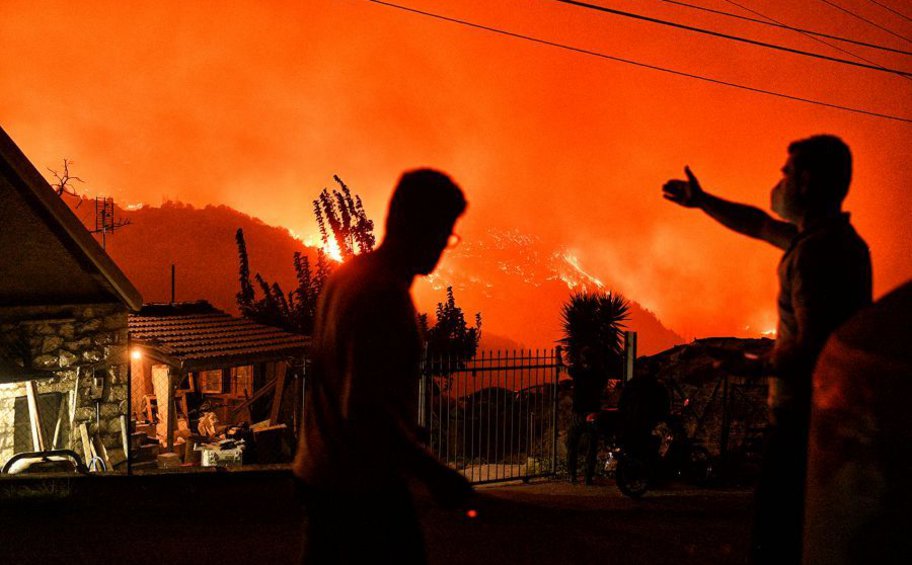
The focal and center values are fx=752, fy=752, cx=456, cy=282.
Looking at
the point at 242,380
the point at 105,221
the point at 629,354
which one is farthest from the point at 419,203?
the point at 105,221

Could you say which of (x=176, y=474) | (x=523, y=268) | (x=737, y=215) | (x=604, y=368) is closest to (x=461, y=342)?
(x=604, y=368)

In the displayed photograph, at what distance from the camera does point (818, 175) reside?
9.25 ft

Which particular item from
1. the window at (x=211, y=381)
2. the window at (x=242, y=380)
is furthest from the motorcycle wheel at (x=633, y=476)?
the window at (x=211, y=381)

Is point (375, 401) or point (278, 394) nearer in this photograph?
point (375, 401)

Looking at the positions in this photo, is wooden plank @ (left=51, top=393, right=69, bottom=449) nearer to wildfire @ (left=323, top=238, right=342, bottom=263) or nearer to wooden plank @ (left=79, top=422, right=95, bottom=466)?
wooden plank @ (left=79, top=422, right=95, bottom=466)

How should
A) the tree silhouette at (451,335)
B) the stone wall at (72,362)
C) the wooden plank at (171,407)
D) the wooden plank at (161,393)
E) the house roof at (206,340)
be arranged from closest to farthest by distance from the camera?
the stone wall at (72,362) < the house roof at (206,340) < the wooden plank at (171,407) < the wooden plank at (161,393) < the tree silhouette at (451,335)

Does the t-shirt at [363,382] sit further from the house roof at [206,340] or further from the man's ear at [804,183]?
the house roof at [206,340]

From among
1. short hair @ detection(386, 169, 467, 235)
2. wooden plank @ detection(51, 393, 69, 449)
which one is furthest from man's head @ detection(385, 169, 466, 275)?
wooden plank @ detection(51, 393, 69, 449)

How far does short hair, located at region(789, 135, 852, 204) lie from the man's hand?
60 centimetres

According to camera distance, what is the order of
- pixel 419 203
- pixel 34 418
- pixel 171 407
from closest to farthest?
pixel 419 203 < pixel 34 418 < pixel 171 407

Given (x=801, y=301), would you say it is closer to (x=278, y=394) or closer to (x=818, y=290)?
(x=818, y=290)

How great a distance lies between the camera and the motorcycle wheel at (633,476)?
317 inches

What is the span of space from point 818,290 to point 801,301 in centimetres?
7

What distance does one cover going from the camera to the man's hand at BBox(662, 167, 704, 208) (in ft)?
11.2
